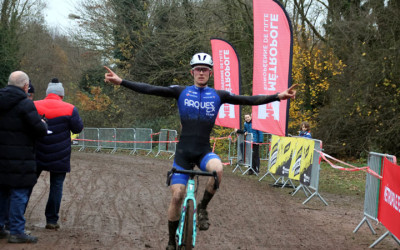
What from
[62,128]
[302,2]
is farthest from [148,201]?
[302,2]

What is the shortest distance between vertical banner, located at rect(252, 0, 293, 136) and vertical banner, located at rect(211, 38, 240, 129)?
5324 mm

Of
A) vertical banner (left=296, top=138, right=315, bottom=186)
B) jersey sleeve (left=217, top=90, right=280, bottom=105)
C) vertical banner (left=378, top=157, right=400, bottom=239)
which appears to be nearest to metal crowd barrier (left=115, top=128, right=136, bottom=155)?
vertical banner (left=296, top=138, right=315, bottom=186)

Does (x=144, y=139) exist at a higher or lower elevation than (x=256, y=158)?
lower

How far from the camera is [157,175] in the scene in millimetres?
16516

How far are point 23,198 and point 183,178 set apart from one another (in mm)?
2384

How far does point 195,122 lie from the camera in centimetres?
620

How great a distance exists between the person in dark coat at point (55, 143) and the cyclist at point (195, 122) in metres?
1.79

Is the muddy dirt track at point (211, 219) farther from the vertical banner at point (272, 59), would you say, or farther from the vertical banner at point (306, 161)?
the vertical banner at point (272, 59)

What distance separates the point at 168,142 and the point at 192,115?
19.7 metres

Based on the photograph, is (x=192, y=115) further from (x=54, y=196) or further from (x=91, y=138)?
(x=91, y=138)

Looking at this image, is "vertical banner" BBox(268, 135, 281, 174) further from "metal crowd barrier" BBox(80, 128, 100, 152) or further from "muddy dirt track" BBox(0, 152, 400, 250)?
"metal crowd barrier" BBox(80, 128, 100, 152)

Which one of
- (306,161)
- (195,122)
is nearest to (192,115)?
(195,122)

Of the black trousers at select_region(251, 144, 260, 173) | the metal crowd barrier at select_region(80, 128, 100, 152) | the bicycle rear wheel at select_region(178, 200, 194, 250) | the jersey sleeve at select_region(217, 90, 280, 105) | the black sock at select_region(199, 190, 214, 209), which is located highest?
the jersey sleeve at select_region(217, 90, 280, 105)

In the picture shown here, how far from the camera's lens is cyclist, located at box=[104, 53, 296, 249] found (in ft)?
19.6
